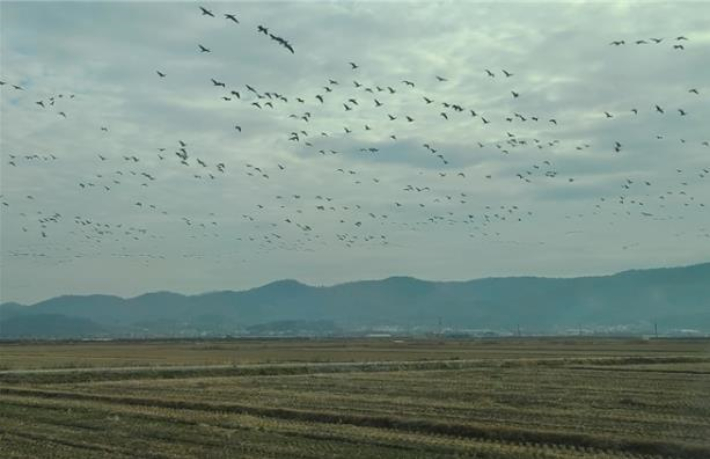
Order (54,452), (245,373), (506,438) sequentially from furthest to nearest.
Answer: (245,373)
(506,438)
(54,452)

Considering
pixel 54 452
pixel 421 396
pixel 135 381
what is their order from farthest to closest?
pixel 135 381, pixel 421 396, pixel 54 452

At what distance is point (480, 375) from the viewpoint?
44.0m

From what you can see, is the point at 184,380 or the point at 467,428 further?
the point at 184,380

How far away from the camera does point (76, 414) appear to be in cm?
2470

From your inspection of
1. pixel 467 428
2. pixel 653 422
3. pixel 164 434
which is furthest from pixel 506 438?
pixel 164 434

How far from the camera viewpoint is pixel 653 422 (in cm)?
2128

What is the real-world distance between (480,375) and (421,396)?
14.6 metres

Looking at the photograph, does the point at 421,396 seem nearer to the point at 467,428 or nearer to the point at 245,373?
the point at 467,428

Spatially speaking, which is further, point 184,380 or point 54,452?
point 184,380

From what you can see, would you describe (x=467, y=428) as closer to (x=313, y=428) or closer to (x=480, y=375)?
(x=313, y=428)

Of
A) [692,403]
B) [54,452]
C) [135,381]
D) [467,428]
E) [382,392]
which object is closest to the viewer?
[54,452]

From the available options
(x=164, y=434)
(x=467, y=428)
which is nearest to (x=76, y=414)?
(x=164, y=434)

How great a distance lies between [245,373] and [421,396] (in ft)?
67.5

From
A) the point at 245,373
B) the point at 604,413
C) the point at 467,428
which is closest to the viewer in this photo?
the point at 467,428
